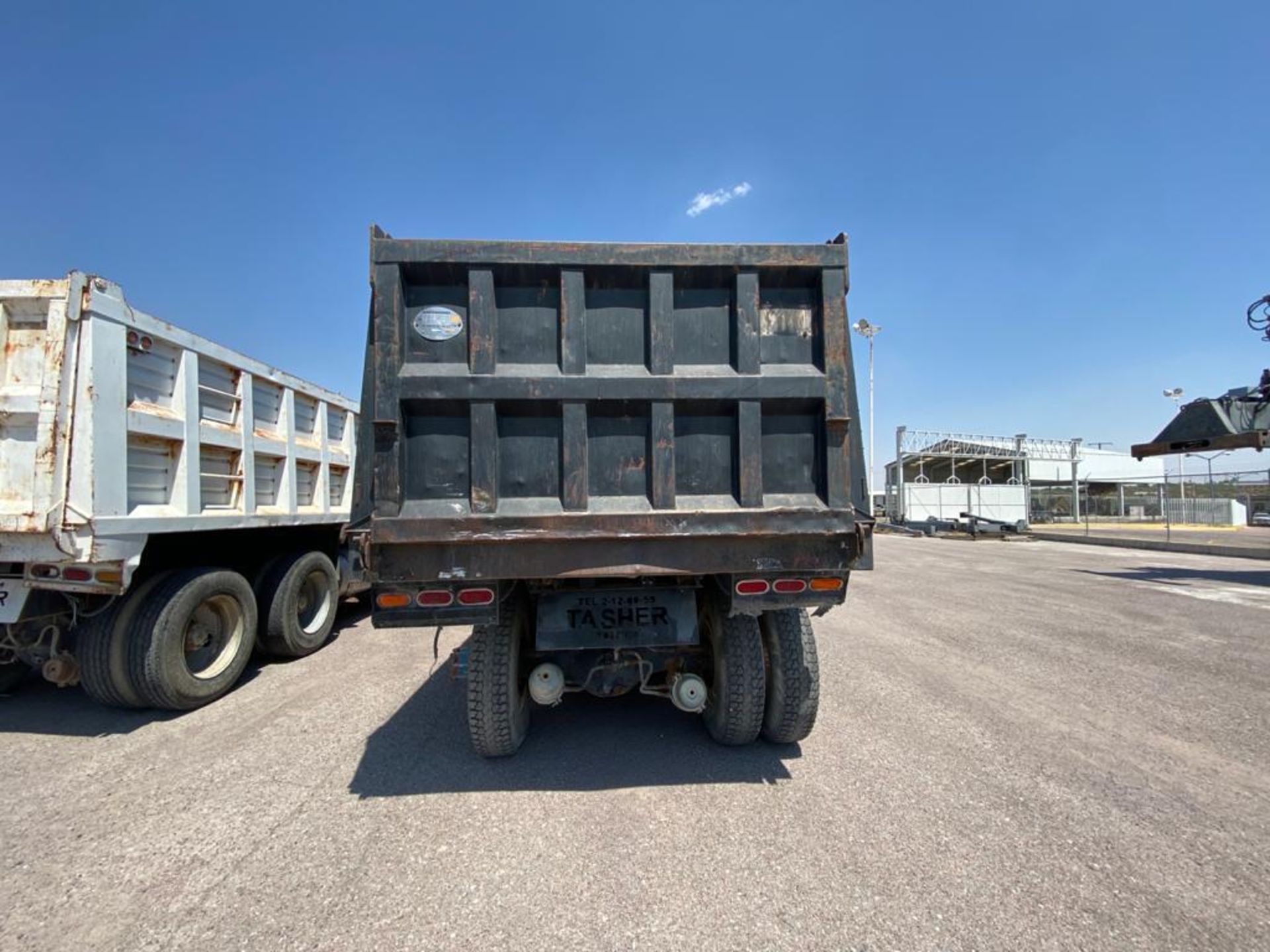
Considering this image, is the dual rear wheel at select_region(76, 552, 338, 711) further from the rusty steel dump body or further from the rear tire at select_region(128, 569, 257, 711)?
the rusty steel dump body

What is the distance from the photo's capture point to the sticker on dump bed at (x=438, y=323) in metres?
2.73

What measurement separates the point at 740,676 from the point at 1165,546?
21053mm

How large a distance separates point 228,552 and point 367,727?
99.5 inches

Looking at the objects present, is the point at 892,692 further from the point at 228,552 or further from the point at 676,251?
the point at 228,552

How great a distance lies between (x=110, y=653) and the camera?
3.80 m

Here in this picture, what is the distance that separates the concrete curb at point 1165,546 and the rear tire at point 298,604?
21.7m

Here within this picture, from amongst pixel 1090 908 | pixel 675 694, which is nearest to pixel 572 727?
pixel 675 694

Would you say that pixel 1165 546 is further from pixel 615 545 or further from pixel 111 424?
pixel 111 424

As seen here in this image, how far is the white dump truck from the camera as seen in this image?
333 cm

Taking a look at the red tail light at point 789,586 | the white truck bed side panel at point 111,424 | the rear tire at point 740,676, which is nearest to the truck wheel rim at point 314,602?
the white truck bed side panel at point 111,424

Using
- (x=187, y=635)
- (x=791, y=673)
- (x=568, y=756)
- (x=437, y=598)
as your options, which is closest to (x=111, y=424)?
(x=187, y=635)

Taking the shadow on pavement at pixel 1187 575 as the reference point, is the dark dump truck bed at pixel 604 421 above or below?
above

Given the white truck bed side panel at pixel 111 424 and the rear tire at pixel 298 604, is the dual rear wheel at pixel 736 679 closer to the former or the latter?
the white truck bed side panel at pixel 111 424

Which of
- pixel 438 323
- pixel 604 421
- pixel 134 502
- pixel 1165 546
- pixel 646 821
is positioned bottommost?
pixel 646 821
